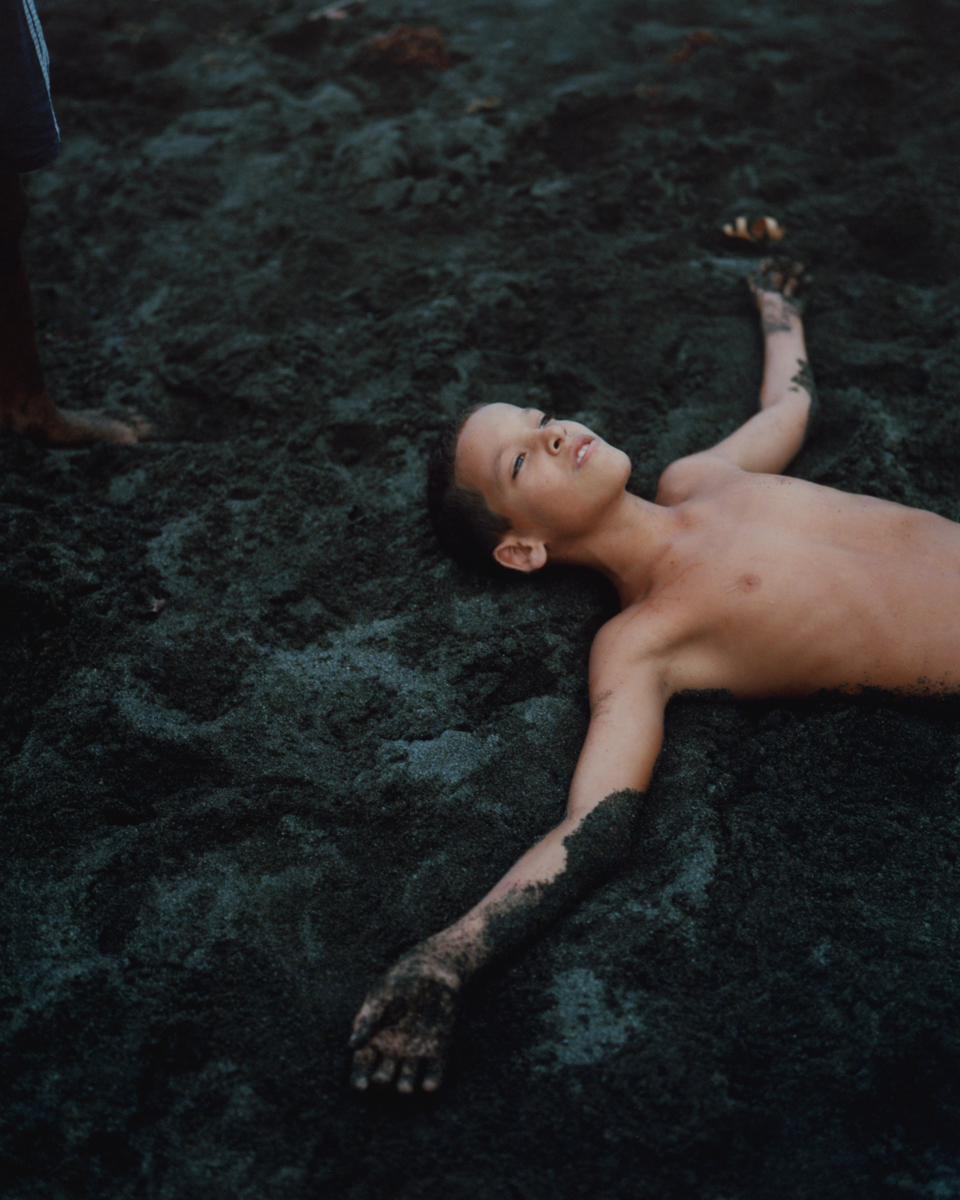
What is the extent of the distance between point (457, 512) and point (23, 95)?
1.67 m

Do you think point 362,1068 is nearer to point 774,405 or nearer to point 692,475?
point 692,475

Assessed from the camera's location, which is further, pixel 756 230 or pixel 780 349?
pixel 756 230

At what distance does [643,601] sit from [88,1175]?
182 cm

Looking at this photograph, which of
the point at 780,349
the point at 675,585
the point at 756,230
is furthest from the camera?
the point at 756,230

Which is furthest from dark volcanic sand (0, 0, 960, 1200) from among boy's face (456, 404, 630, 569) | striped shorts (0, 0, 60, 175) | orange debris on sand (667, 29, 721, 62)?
striped shorts (0, 0, 60, 175)

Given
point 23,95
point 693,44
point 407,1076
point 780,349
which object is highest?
point 23,95

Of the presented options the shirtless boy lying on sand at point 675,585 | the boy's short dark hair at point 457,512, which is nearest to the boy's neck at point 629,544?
the shirtless boy lying on sand at point 675,585

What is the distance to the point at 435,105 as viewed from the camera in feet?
14.6

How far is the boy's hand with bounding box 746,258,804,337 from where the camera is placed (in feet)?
10.7

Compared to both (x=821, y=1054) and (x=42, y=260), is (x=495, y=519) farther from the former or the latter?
(x=42, y=260)

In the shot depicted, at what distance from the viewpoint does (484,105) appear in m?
4.38

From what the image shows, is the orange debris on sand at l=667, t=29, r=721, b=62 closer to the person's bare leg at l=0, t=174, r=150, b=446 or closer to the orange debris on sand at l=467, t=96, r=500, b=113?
the orange debris on sand at l=467, t=96, r=500, b=113

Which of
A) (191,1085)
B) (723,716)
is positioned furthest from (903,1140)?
(191,1085)

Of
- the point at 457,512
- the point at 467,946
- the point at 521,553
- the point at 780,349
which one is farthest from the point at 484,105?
the point at 467,946
